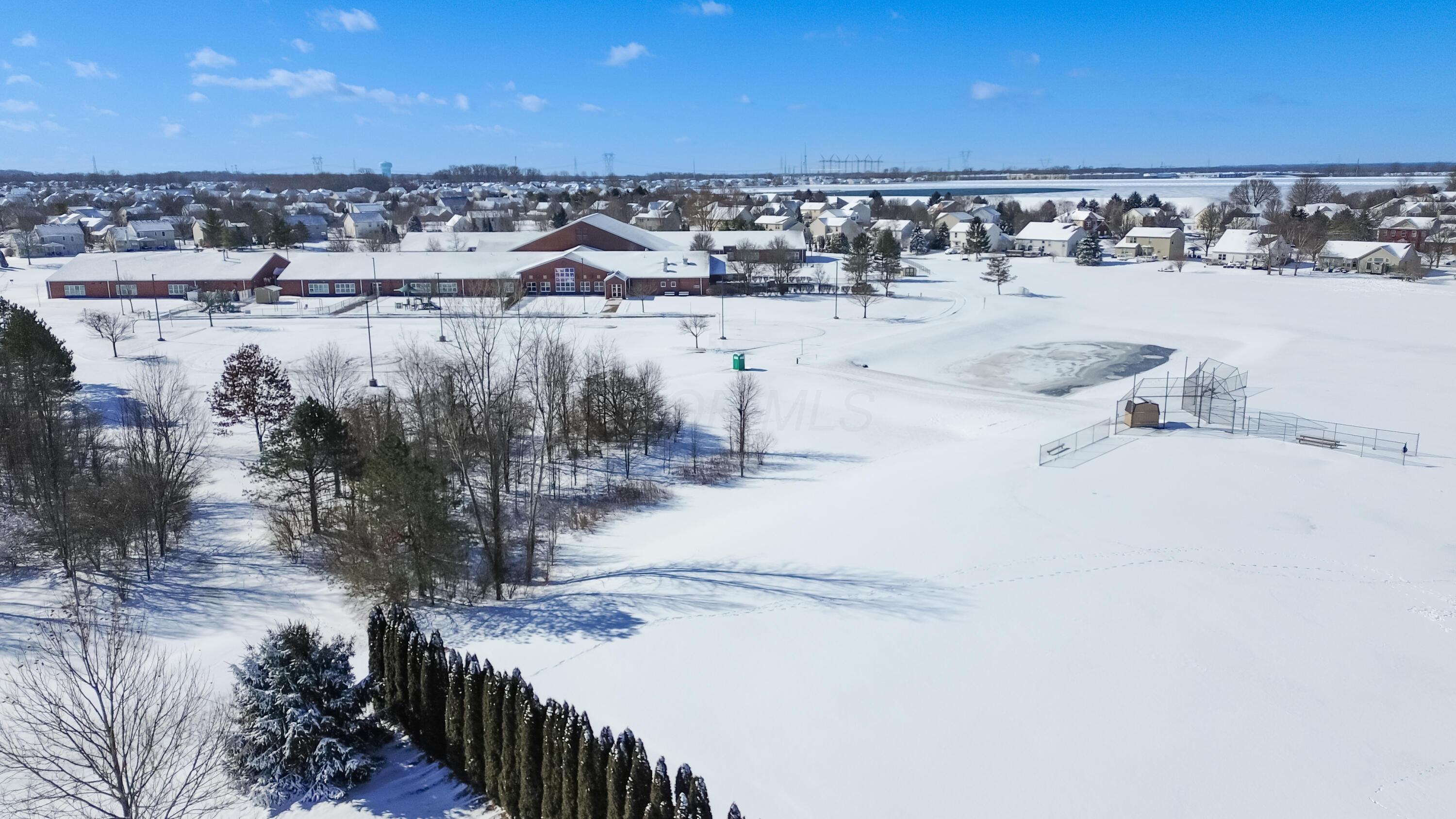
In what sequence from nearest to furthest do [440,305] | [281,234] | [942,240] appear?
[440,305] < [281,234] < [942,240]

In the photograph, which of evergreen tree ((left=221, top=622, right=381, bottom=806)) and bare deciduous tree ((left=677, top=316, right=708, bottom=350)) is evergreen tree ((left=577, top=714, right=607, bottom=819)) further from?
bare deciduous tree ((left=677, top=316, right=708, bottom=350))

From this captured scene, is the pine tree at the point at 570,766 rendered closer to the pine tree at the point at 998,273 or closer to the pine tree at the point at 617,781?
the pine tree at the point at 617,781

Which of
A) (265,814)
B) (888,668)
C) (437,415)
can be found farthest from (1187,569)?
(437,415)

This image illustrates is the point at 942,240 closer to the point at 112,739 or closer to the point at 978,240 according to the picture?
the point at 978,240

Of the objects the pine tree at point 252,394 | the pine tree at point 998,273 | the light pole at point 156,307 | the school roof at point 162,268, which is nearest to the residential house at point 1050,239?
the pine tree at point 998,273

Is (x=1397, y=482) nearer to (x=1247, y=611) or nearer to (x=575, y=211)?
(x=1247, y=611)

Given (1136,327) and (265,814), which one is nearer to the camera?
(265,814)

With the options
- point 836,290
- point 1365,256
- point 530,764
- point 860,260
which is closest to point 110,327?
point 836,290
